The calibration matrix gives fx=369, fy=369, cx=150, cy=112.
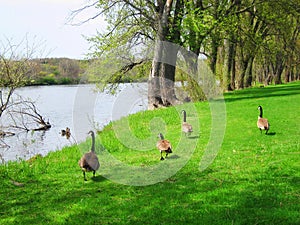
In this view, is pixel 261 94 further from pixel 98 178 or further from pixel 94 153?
pixel 98 178

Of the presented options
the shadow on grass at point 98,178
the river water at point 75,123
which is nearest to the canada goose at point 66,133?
the river water at point 75,123

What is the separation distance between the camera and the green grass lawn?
717 centimetres

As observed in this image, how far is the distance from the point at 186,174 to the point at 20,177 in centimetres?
488

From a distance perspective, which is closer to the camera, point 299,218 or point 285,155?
point 299,218

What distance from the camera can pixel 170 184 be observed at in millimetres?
9156

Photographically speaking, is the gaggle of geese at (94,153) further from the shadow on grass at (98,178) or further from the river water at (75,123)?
the river water at (75,123)

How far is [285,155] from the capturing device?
11.2 m

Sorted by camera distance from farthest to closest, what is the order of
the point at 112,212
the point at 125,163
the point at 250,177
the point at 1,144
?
the point at 1,144 < the point at 125,163 < the point at 250,177 < the point at 112,212

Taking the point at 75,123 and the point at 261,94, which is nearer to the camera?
the point at 75,123

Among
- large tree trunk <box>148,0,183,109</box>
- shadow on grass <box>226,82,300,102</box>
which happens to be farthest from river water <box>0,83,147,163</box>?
shadow on grass <box>226,82,300,102</box>

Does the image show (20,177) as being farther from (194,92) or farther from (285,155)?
(194,92)

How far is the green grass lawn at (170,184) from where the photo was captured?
282 inches

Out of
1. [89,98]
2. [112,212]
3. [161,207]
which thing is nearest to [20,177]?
[112,212]

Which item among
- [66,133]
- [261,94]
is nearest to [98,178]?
[66,133]
